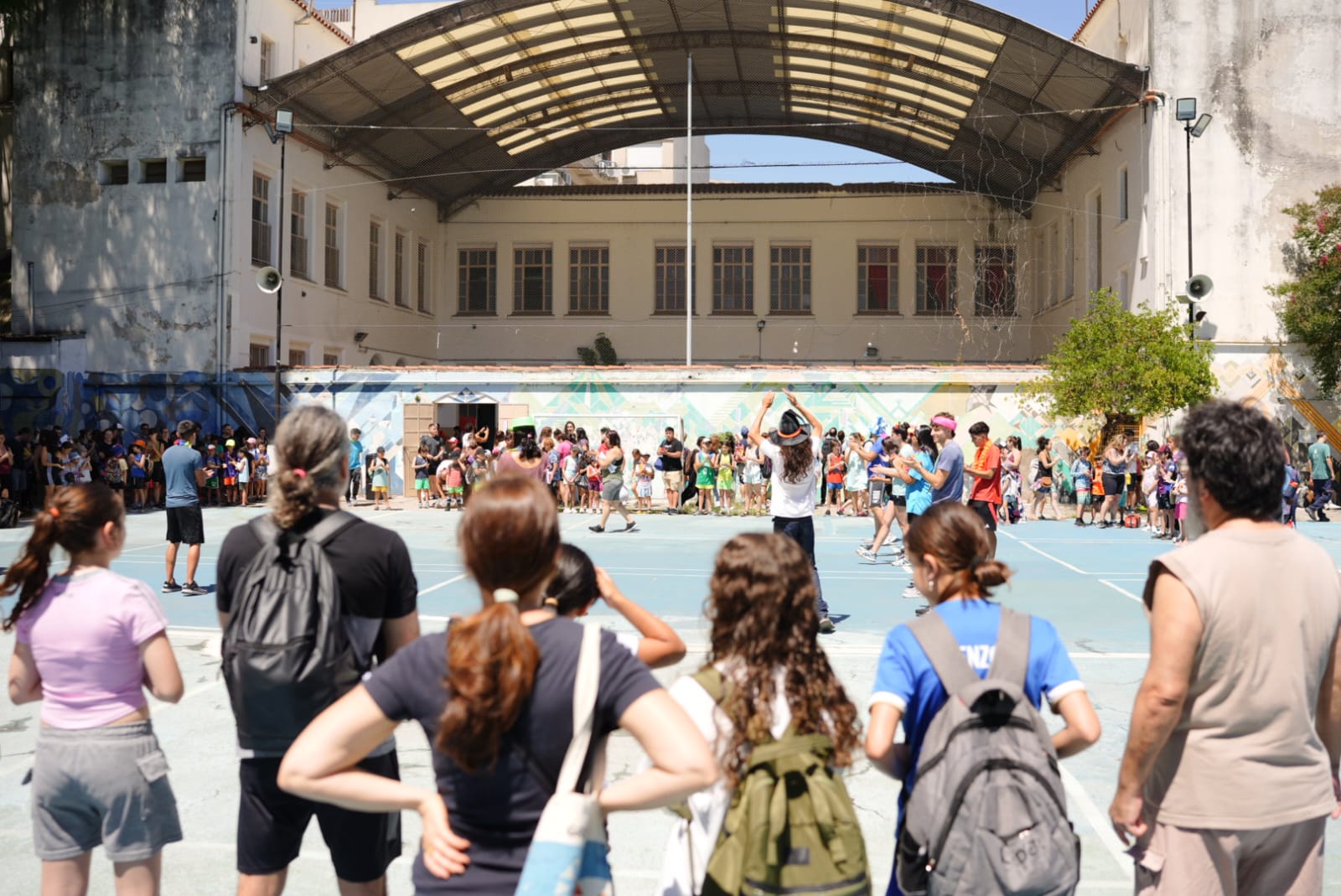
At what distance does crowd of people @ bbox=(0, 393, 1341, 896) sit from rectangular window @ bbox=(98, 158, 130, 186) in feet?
94.2

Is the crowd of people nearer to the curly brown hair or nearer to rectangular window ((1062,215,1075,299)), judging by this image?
the curly brown hair

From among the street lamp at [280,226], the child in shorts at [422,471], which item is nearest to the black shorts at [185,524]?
the child in shorts at [422,471]

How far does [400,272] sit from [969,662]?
37514 mm

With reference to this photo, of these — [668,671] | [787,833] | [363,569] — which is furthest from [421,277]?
[787,833]

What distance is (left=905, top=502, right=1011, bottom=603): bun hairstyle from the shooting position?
3.28m

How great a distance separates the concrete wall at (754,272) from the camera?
39375 mm

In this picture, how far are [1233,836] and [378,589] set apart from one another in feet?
7.58

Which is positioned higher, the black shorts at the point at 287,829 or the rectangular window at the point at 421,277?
the rectangular window at the point at 421,277

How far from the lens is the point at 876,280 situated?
40312 millimetres

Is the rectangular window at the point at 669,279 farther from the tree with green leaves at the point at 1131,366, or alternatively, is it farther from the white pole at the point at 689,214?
A: the tree with green leaves at the point at 1131,366

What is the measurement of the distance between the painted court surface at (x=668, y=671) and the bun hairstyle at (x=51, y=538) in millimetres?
1535

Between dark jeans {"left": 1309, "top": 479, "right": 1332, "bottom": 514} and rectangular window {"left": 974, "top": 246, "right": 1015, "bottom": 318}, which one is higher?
rectangular window {"left": 974, "top": 246, "right": 1015, "bottom": 318}

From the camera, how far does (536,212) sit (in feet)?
135

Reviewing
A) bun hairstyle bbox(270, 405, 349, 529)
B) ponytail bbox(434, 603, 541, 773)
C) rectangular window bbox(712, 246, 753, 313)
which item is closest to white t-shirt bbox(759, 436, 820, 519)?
bun hairstyle bbox(270, 405, 349, 529)
